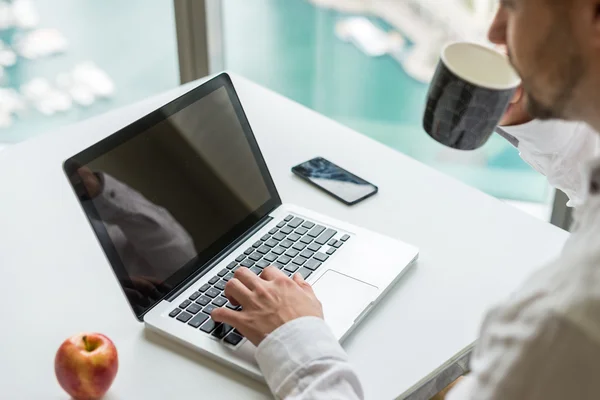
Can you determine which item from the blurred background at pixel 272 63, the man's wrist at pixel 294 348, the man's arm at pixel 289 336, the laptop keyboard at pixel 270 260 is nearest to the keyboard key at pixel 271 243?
the laptop keyboard at pixel 270 260

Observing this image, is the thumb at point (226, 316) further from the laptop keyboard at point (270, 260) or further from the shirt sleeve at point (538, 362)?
the shirt sleeve at point (538, 362)

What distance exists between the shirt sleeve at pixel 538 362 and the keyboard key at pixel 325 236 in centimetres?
45

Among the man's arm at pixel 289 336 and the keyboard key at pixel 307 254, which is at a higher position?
the man's arm at pixel 289 336

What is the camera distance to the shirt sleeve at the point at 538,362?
551mm

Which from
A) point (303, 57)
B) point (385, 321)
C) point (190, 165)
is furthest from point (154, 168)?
point (303, 57)

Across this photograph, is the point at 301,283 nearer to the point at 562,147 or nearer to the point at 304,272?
the point at 304,272

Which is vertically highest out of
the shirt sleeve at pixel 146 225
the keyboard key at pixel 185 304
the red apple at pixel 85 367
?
the shirt sleeve at pixel 146 225

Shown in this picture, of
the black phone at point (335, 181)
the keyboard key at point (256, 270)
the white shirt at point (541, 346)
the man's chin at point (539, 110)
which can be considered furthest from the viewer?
the black phone at point (335, 181)

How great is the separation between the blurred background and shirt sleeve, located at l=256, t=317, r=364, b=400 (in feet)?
5.10

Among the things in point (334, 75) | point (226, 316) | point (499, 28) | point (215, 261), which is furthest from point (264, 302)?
point (334, 75)

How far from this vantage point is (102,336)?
0.83 metres

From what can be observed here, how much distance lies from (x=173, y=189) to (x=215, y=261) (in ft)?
0.38

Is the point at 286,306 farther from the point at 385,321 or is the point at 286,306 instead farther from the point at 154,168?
the point at 154,168

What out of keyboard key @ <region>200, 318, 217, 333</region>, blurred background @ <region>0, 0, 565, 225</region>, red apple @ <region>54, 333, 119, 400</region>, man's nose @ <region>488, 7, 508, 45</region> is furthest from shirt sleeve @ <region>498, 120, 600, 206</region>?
blurred background @ <region>0, 0, 565, 225</region>
